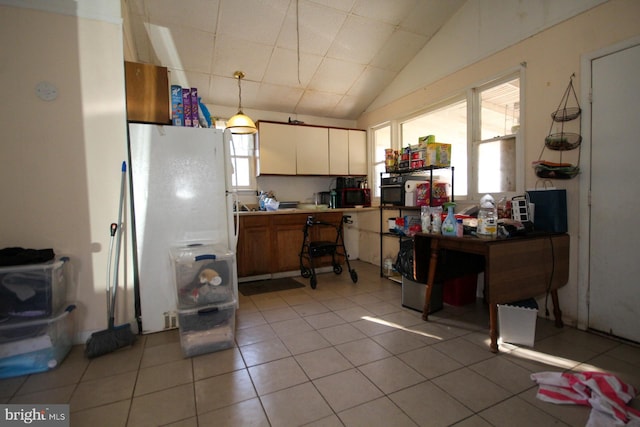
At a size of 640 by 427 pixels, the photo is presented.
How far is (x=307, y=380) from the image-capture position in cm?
177

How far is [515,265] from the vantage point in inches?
82.4

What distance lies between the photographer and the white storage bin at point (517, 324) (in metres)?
2.11

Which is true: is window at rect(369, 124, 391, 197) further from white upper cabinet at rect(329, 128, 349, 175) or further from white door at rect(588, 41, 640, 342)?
white door at rect(588, 41, 640, 342)

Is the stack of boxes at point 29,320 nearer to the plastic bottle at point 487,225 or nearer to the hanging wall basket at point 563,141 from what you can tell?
the plastic bottle at point 487,225

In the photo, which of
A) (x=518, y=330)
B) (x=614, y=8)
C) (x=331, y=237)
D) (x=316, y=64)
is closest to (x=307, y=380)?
(x=518, y=330)

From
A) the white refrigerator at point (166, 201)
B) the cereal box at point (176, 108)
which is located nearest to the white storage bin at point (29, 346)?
the white refrigerator at point (166, 201)

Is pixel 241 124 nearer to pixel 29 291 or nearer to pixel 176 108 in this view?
pixel 176 108

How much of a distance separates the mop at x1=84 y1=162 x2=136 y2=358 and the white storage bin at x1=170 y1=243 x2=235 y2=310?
49 centimetres

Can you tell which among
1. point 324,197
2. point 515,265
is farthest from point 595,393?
point 324,197

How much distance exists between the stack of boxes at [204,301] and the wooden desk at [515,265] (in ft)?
5.40

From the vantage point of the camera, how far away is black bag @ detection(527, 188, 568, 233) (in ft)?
7.76

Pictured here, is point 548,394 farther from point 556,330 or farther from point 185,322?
point 185,322

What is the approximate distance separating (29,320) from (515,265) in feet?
10.7

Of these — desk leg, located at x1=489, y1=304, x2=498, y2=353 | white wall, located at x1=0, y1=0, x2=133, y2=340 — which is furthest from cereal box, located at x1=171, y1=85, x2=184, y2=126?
desk leg, located at x1=489, y1=304, x2=498, y2=353
